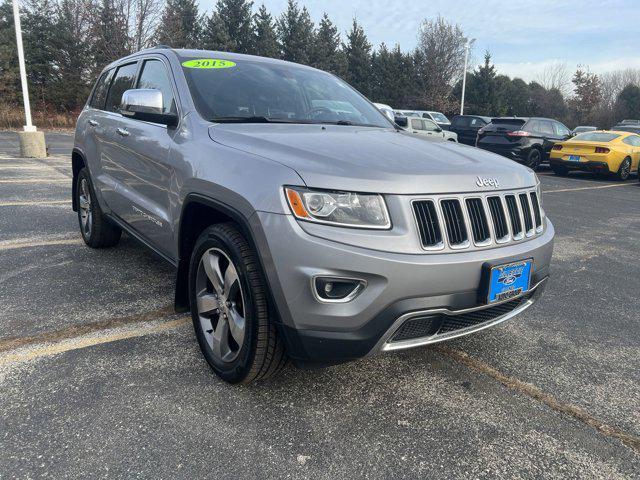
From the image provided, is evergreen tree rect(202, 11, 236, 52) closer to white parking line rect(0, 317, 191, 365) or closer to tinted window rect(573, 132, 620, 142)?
tinted window rect(573, 132, 620, 142)

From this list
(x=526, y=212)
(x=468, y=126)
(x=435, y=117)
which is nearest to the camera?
(x=526, y=212)

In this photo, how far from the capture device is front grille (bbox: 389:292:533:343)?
218 centimetres

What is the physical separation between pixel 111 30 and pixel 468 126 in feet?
73.7

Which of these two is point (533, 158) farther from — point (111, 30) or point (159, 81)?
point (111, 30)

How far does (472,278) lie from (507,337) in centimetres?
130

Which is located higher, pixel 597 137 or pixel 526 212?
pixel 597 137

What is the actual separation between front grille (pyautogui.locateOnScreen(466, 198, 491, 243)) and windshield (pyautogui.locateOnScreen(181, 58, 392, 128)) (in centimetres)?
132

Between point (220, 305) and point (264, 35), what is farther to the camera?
point (264, 35)

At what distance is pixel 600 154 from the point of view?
525 inches

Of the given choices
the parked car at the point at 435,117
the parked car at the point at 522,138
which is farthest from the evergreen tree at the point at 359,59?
the parked car at the point at 522,138

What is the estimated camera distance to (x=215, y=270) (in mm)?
2588

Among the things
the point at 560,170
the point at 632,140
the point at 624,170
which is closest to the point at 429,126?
the point at 560,170

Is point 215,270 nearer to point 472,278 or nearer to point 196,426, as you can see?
point 196,426

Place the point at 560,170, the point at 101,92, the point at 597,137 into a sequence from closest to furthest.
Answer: the point at 101,92 < the point at 597,137 < the point at 560,170
